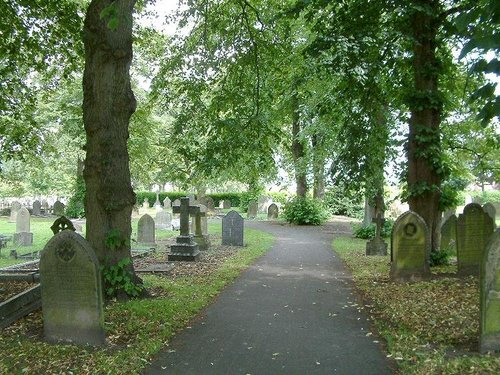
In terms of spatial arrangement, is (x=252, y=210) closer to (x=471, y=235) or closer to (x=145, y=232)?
Result: (x=145, y=232)

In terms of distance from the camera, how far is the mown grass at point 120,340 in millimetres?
4992

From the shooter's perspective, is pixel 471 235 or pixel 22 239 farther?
pixel 22 239

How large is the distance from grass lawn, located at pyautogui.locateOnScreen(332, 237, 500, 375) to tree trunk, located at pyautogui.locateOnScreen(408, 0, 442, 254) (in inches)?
65.3

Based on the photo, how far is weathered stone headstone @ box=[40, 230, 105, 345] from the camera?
18.4 feet

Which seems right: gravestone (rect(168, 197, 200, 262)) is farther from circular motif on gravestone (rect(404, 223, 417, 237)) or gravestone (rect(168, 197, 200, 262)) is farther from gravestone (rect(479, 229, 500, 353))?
gravestone (rect(479, 229, 500, 353))

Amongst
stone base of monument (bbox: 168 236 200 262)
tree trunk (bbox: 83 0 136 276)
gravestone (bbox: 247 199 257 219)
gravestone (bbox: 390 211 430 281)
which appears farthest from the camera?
gravestone (bbox: 247 199 257 219)

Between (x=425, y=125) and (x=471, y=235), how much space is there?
104 inches

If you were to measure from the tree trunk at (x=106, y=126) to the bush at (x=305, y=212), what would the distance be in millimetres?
19197

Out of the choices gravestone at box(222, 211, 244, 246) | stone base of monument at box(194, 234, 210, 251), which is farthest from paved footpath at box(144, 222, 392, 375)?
gravestone at box(222, 211, 244, 246)

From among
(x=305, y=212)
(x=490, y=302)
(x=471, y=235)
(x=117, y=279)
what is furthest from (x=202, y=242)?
(x=305, y=212)

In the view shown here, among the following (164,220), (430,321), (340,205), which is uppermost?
(340,205)

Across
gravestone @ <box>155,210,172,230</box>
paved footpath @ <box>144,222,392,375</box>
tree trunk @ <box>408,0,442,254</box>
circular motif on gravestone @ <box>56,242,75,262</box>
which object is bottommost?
paved footpath @ <box>144,222,392,375</box>

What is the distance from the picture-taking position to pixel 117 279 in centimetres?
756

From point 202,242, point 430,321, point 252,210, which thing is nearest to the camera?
point 430,321
